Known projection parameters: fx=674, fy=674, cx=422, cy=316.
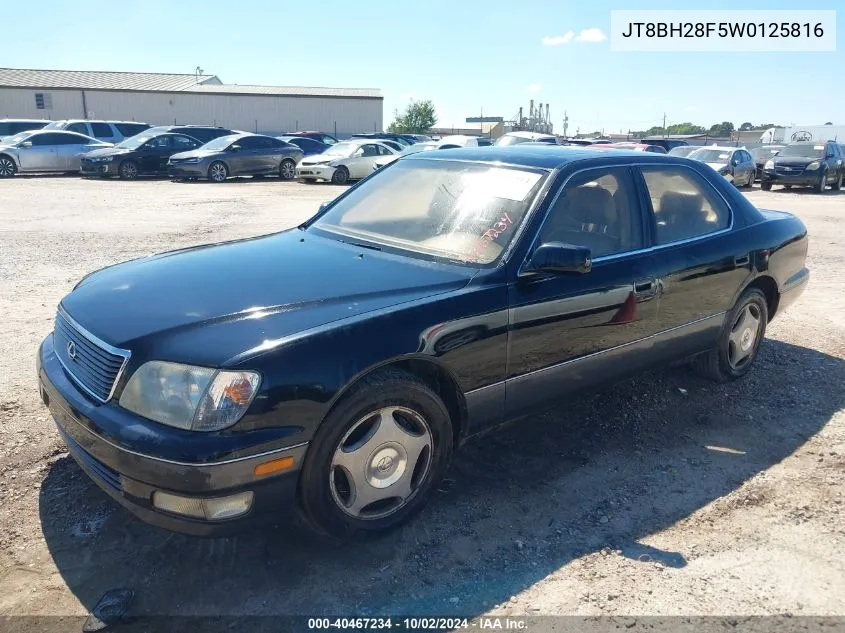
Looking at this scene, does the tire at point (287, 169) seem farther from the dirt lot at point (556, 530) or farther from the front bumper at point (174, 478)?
the front bumper at point (174, 478)

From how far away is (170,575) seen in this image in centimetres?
269

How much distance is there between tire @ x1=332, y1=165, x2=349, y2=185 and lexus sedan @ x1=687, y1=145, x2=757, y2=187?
1001 cm

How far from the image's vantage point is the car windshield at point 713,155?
19578 millimetres

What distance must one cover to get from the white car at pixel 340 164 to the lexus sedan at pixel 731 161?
372 inches

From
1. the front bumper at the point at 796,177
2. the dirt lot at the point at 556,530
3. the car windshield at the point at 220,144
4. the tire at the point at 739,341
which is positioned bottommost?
the dirt lot at the point at 556,530

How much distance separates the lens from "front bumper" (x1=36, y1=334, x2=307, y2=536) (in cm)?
237

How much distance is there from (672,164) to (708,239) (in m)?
0.54

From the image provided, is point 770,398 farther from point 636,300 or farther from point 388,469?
point 388,469

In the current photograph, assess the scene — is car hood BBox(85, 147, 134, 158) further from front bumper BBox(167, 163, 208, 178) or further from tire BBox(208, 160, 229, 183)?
tire BBox(208, 160, 229, 183)

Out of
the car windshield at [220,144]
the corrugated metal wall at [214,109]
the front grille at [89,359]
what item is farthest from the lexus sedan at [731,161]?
the corrugated metal wall at [214,109]

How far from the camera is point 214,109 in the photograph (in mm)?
48594

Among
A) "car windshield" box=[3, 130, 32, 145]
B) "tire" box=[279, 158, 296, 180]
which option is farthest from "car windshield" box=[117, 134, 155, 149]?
"tire" box=[279, 158, 296, 180]

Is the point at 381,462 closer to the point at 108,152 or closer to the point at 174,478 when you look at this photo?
the point at 174,478

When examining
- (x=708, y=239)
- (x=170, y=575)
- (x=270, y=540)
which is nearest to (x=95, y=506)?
(x=170, y=575)
